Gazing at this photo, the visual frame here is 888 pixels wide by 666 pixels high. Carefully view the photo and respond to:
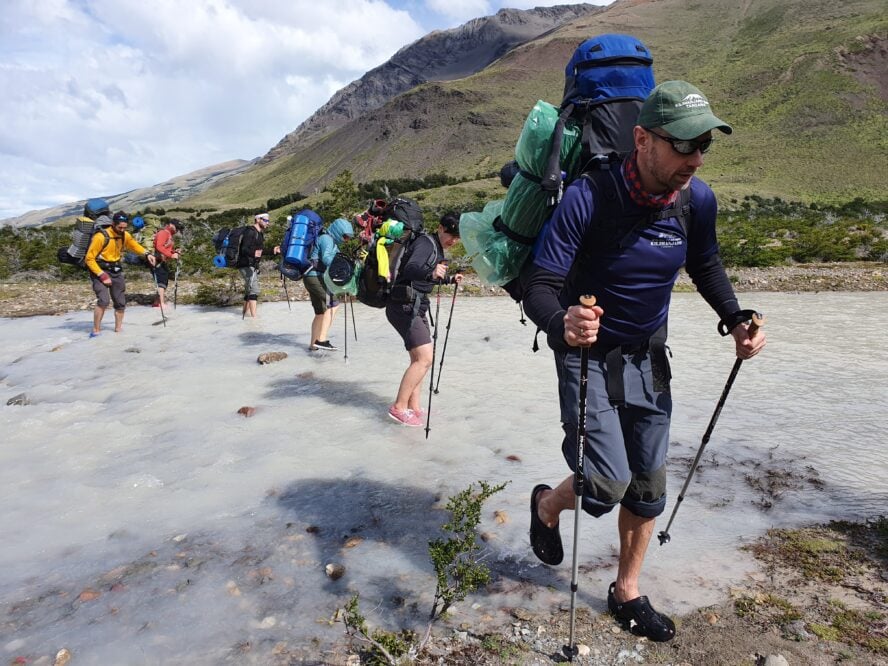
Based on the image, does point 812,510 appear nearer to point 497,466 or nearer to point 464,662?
point 497,466

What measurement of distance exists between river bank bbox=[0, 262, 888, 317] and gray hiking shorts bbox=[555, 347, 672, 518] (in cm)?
1291

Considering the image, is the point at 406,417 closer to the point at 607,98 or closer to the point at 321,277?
the point at 321,277

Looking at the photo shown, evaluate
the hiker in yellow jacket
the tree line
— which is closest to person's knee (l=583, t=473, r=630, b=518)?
the hiker in yellow jacket

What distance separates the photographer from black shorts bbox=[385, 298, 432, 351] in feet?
21.3

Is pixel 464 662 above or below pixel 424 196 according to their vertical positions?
below

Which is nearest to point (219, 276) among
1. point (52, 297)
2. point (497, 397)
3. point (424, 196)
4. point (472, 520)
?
point (52, 297)

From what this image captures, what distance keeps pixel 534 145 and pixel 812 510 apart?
357 centimetres

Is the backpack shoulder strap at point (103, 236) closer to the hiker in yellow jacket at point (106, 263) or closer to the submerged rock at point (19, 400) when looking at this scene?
the hiker in yellow jacket at point (106, 263)

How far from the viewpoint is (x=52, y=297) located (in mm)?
16797

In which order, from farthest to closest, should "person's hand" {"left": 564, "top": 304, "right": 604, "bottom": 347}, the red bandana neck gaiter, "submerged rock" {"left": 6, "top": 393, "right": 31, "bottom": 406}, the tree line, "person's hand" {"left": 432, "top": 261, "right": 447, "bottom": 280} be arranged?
the tree line < "submerged rock" {"left": 6, "top": 393, "right": 31, "bottom": 406} < "person's hand" {"left": 432, "top": 261, "right": 447, "bottom": 280} < the red bandana neck gaiter < "person's hand" {"left": 564, "top": 304, "right": 604, "bottom": 347}

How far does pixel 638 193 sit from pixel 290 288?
1647 cm

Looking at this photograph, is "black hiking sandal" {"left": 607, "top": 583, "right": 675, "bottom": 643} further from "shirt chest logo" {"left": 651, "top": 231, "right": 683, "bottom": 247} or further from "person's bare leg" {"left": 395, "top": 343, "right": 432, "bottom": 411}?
"person's bare leg" {"left": 395, "top": 343, "right": 432, "bottom": 411}

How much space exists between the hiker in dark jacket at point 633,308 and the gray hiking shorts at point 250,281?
11.1m

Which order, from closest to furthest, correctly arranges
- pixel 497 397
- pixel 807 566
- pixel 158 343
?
pixel 807 566, pixel 497 397, pixel 158 343
